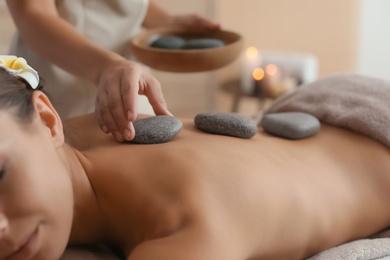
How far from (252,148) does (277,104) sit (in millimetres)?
286

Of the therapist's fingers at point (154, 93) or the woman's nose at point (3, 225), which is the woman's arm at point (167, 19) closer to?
the therapist's fingers at point (154, 93)

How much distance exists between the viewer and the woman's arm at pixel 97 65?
852mm

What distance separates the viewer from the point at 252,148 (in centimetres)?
90

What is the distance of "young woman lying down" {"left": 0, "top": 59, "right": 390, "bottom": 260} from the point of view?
2.33 feet

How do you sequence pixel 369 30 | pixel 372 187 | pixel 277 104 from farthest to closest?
pixel 369 30 < pixel 277 104 < pixel 372 187

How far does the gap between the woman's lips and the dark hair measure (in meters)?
0.15

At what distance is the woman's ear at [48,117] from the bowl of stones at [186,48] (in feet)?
1.05

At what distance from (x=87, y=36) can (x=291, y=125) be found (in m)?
0.53

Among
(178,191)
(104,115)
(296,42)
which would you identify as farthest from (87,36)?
(296,42)

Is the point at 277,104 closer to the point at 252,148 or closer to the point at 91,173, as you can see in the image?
the point at 252,148

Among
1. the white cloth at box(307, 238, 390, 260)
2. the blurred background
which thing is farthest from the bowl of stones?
the blurred background

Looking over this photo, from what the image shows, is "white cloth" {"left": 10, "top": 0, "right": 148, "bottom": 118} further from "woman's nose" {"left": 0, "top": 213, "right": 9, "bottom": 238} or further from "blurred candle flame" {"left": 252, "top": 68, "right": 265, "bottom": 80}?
"blurred candle flame" {"left": 252, "top": 68, "right": 265, "bottom": 80}

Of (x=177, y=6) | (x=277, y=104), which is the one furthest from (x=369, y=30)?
(x=277, y=104)

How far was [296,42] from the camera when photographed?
102 inches
